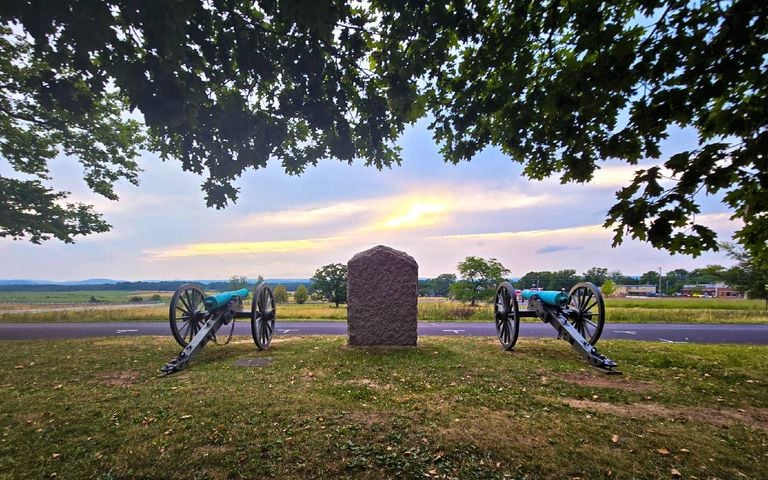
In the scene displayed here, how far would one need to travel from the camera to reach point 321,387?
5285mm

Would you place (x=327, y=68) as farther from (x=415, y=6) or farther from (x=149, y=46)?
(x=149, y=46)

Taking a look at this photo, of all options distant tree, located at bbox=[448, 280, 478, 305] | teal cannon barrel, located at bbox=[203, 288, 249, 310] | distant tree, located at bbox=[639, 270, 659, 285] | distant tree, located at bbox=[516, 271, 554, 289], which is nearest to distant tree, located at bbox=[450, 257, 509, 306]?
distant tree, located at bbox=[448, 280, 478, 305]

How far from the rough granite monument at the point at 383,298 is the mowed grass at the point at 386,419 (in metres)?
1.09

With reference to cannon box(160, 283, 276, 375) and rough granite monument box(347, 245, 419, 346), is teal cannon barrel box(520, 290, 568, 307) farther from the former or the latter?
cannon box(160, 283, 276, 375)

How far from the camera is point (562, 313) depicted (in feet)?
25.8

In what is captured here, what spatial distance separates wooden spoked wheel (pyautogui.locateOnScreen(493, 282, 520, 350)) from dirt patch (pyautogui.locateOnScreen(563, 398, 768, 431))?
316 centimetres

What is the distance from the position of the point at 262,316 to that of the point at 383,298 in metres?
3.20

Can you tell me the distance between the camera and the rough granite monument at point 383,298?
820 centimetres

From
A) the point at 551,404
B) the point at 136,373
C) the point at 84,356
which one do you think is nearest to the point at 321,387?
the point at 551,404

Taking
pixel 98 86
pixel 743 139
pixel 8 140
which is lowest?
pixel 743 139

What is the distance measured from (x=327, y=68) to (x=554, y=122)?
216 centimetres

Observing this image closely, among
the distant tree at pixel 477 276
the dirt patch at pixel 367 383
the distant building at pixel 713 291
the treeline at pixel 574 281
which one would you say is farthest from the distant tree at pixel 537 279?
the dirt patch at pixel 367 383

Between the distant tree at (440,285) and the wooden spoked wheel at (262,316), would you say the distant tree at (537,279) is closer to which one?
the distant tree at (440,285)

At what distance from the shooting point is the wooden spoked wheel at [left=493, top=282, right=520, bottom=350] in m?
7.88
